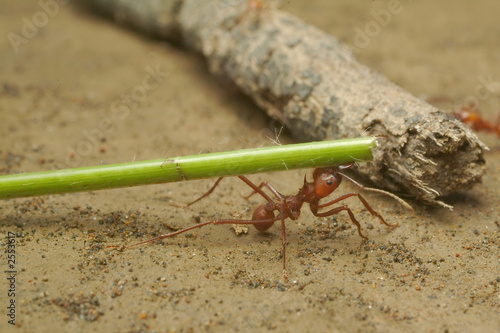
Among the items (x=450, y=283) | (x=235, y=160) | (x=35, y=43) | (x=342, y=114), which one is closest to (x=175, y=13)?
(x=35, y=43)

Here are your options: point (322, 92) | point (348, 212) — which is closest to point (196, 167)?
point (348, 212)

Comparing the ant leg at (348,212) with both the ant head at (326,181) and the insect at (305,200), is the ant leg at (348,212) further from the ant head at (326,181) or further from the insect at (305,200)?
the ant head at (326,181)

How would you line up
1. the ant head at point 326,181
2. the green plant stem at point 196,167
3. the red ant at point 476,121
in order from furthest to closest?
the red ant at point 476,121
the ant head at point 326,181
the green plant stem at point 196,167

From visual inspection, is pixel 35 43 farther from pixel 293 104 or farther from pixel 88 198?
pixel 293 104

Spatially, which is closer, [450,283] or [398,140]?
[450,283]

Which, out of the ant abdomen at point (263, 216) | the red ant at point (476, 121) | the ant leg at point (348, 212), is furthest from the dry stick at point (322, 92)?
the red ant at point (476, 121)
